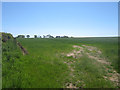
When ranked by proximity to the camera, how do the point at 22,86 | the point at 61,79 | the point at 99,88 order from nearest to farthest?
the point at 22,86
the point at 99,88
the point at 61,79

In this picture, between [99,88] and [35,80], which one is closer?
[99,88]

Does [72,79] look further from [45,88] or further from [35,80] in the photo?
[35,80]

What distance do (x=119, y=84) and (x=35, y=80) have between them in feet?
22.9

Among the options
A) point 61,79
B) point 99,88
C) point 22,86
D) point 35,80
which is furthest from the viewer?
point 61,79

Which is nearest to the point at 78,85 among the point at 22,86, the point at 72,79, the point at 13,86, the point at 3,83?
the point at 72,79

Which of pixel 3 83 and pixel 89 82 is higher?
pixel 3 83

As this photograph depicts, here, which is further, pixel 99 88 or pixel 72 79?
pixel 72 79

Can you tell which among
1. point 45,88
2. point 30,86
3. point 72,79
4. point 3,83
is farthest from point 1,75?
point 72,79

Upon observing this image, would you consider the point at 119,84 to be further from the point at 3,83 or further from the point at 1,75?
the point at 1,75

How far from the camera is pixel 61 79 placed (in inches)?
260

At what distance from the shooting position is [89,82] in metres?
6.30

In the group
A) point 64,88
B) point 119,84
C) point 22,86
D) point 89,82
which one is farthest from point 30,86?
point 119,84

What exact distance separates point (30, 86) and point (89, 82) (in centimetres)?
467

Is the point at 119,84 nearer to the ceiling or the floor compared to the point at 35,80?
nearer to the floor
